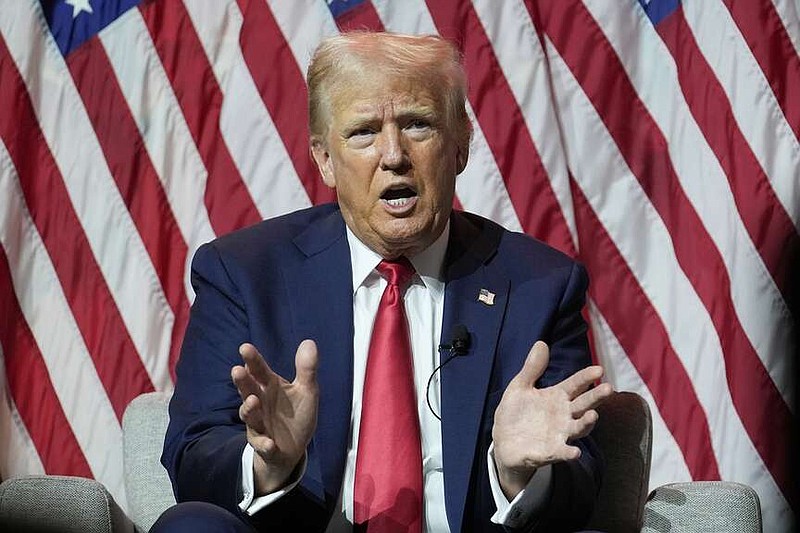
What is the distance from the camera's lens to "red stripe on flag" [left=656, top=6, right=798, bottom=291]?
3119mm

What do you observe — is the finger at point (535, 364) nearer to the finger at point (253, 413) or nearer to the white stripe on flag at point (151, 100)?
the finger at point (253, 413)

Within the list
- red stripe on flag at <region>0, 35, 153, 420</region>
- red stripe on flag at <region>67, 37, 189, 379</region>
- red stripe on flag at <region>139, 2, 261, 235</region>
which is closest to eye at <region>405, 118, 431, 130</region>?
red stripe on flag at <region>139, 2, 261, 235</region>

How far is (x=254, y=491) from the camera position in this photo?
6.43ft

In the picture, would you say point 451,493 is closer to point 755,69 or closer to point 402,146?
point 402,146

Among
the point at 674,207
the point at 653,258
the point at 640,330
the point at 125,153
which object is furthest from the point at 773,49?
the point at 125,153

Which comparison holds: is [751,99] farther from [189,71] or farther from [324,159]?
[189,71]

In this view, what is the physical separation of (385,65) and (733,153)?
1.22 m

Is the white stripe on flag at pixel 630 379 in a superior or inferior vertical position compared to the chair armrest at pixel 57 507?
inferior

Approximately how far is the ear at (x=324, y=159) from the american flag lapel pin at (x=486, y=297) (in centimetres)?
32

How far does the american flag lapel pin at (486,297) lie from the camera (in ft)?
7.48

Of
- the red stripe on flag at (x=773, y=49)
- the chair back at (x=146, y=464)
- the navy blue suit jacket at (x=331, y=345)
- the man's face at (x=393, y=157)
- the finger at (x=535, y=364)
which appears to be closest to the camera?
the finger at (x=535, y=364)

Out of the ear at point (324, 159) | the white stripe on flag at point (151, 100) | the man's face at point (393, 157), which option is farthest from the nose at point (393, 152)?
the white stripe on flag at point (151, 100)

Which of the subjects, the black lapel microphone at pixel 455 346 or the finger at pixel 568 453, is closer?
the finger at pixel 568 453

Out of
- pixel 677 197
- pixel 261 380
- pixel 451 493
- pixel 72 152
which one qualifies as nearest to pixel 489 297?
pixel 451 493
